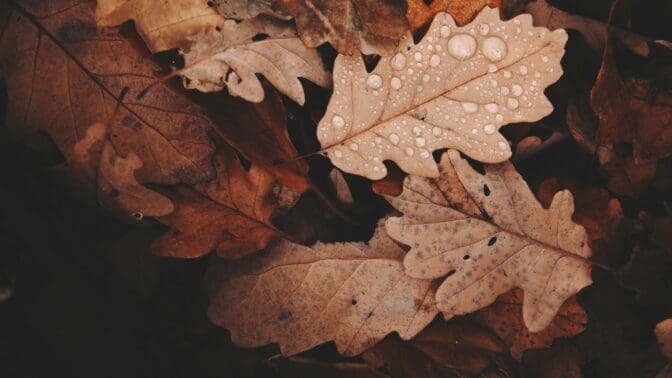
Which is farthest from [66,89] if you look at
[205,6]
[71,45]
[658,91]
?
[658,91]

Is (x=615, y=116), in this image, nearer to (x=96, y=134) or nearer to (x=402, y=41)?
(x=402, y=41)

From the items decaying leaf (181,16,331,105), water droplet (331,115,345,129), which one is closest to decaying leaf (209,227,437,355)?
water droplet (331,115,345,129)

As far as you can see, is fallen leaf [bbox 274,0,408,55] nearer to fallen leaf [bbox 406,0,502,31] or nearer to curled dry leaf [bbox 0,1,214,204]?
fallen leaf [bbox 406,0,502,31]

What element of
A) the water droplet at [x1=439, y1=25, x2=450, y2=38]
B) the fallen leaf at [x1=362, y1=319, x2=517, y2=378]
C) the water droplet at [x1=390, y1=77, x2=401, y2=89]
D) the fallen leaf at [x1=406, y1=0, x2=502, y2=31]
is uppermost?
the fallen leaf at [x1=406, y1=0, x2=502, y2=31]

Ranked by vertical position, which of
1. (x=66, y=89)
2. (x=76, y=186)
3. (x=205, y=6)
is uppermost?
(x=205, y=6)

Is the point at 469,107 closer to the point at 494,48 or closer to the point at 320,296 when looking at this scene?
the point at 494,48

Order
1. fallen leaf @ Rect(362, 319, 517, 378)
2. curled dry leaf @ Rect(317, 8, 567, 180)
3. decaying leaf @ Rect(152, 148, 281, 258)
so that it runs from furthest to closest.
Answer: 1. fallen leaf @ Rect(362, 319, 517, 378)
2. decaying leaf @ Rect(152, 148, 281, 258)
3. curled dry leaf @ Rect(317, 8, 567, 180)

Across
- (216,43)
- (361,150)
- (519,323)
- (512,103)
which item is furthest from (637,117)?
(216,43)
